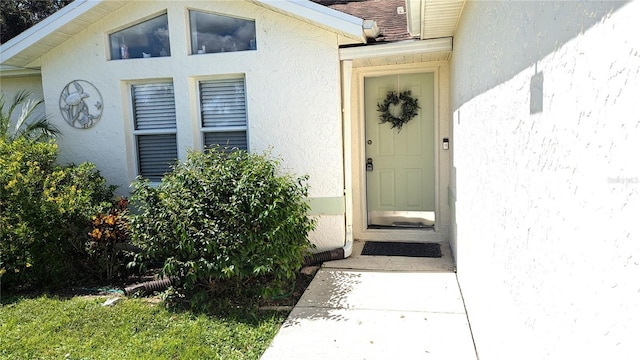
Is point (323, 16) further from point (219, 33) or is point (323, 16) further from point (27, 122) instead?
point (27, 122)

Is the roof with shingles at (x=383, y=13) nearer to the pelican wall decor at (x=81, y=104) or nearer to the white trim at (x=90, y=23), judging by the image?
the white trim at (x=90, y=23)

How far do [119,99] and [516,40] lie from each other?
5.93 meters

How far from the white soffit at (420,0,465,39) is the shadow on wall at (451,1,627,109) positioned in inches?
27.9

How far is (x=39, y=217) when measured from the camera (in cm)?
512

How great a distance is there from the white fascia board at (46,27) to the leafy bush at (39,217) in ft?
4.63

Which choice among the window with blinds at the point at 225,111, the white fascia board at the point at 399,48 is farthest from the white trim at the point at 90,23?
the window with blinds at the point at 225,111

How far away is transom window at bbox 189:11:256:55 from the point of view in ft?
19.8

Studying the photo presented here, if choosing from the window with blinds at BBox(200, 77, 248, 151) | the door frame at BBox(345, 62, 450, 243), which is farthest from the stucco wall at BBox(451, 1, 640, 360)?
the window with blinds at BBox(200, 77, 248, 151)

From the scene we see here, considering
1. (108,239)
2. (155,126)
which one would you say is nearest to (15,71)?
(155,126)

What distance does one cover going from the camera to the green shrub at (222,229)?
4.39 m

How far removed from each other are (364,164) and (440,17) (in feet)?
8.98

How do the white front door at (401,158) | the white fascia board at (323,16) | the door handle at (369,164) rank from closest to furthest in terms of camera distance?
the white fascia board at (323,16) → the white front door at (401,158) → the door handle at (369,164)

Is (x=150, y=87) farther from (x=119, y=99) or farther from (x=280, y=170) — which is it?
(x=280, y=170)

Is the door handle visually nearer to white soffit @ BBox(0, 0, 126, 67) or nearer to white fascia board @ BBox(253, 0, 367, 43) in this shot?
white fascia board @ BBox(253, 0, 367, 43)
